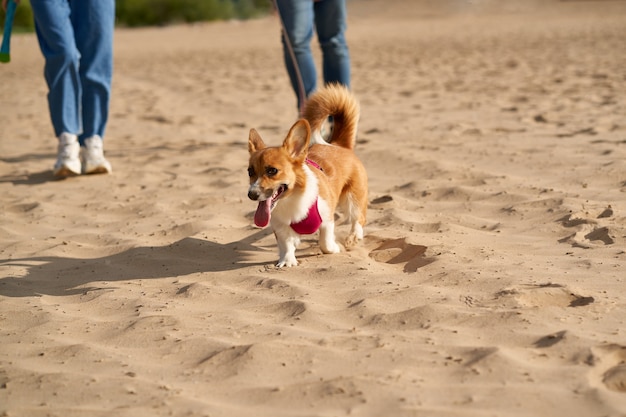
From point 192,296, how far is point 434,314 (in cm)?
114

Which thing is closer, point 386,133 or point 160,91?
point 386,133

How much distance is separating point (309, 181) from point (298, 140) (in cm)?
21

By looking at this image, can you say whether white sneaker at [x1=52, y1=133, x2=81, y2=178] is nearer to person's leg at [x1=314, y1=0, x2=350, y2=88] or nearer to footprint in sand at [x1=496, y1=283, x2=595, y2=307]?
person's leg at [x1=314, y1=0, x2=350, y2=88]

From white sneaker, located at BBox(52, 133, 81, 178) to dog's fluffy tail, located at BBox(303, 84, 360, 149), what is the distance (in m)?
2.08

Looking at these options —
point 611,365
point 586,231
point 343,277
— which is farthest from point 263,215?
point 611,365

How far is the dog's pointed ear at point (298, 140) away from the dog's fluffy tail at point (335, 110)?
68cm

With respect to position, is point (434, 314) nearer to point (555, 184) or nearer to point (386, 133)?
point (555, 184)

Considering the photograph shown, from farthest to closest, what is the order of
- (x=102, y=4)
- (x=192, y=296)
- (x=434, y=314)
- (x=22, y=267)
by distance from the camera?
(x=102, y=4) < (x=22, y=267) < (x=192, y=296) < (x=434, y=314)

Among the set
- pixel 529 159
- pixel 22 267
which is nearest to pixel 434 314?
pixel 22 267

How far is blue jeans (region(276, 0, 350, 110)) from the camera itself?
20.8ft

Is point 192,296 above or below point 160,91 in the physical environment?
above

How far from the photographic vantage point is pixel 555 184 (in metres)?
5.37

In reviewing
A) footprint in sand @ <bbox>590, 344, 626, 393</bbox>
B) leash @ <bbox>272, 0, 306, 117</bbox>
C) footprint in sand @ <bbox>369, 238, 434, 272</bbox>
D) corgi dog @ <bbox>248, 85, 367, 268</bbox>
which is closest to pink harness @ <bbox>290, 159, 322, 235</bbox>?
corgi dog @ <bbox>248, 85, 367, 268</bbox>

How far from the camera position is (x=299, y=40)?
6.42 m
